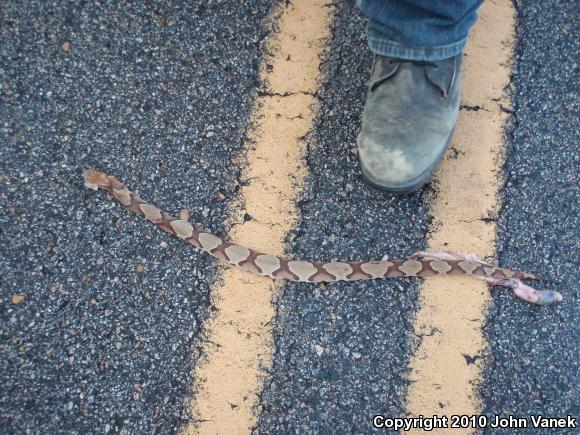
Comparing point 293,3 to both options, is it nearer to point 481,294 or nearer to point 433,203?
point 433,203

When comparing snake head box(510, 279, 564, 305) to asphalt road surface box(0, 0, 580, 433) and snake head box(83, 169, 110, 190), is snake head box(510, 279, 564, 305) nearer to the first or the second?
asphalt road surface box(0, 0, 580, 433)

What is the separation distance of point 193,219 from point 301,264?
538 mm

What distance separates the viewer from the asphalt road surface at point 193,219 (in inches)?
87.3

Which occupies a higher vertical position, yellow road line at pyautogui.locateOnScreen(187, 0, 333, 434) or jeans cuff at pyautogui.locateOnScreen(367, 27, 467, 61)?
jeans cuff at pyautogui.locateOnScreen(367, 27, 467, 61)

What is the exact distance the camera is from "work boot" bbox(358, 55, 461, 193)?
2439mm

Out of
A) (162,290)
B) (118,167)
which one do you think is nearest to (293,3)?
(118,167)

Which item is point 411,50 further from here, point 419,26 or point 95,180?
point 95,180

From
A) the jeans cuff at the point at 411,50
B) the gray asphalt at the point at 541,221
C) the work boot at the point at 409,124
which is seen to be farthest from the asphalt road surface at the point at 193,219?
the jeans cuff at the point at 411,50

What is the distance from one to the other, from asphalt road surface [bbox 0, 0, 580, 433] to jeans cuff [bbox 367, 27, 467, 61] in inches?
14.0

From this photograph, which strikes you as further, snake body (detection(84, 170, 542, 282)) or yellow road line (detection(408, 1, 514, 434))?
snake body (detection(84, 170, 542, 282))

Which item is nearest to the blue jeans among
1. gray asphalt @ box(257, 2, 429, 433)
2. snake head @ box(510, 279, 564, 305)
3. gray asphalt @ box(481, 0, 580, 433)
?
gray asphalt @ box(257, 2, 429, 433)

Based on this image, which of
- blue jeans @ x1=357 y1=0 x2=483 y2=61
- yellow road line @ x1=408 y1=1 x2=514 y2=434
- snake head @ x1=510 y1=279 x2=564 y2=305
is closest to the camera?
blue jeans @ x1=357 y1=0 x2=483 y2=61

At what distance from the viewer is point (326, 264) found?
2428 millimetres

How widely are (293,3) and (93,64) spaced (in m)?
1.05
